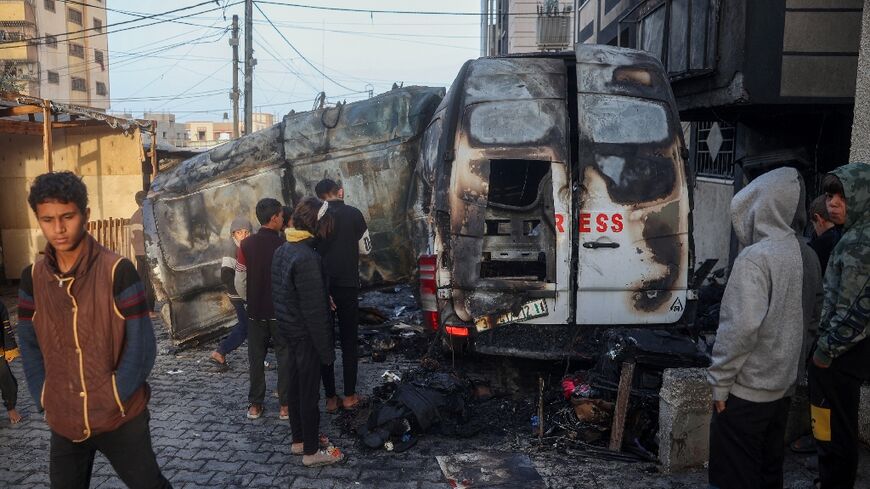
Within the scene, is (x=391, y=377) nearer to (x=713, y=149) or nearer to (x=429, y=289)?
(x=429, y=289)

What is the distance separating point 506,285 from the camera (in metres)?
5.17

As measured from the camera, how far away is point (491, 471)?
4.22 meters

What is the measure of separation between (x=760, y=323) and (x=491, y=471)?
211cm

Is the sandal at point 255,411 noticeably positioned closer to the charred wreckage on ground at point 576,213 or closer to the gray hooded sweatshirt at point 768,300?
the charred wreckage on ground at point 576,213

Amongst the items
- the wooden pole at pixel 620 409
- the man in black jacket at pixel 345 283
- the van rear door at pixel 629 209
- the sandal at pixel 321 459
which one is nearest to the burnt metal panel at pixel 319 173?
the man in black jacket at pixel 345 283

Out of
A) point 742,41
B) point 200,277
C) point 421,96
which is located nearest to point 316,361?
point 200,277

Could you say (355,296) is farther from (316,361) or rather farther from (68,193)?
(68,193)

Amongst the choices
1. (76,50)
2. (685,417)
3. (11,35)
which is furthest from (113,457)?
(76,50)

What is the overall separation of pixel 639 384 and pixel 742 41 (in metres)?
4.80

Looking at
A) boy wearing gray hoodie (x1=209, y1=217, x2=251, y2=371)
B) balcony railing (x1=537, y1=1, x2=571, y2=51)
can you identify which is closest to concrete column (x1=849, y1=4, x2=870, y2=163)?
boy wearing gray hoodie (x1=209, y1=217, x2=251, y2=371)

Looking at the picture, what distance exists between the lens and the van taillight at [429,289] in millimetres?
5285

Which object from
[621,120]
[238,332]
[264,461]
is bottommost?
[264,461]

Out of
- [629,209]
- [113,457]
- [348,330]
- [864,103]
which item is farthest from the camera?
[348,330]

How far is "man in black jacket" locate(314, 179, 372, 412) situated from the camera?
5445 mm
